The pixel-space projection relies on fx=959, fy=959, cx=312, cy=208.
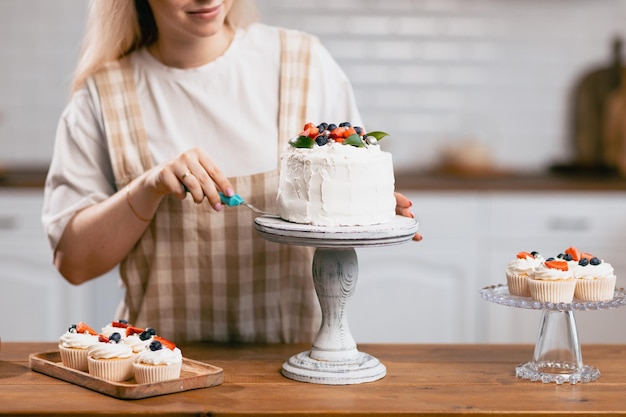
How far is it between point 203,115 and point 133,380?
28.1 inches

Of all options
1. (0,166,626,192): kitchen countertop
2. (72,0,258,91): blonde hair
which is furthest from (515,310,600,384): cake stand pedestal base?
(0,166,626,192): kitchen countertop

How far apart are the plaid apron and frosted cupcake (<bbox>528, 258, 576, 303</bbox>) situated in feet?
1.94

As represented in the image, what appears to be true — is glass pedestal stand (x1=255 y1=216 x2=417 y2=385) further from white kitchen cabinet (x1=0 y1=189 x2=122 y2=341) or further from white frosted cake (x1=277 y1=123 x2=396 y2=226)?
white kitchen cabinet (x1=0 y1=189 x2=122 y2=341)

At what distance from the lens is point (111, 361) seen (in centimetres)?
149

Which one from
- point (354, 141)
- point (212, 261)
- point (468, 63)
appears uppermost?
point (468, 63)

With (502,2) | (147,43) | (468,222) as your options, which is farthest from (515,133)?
(147,43)

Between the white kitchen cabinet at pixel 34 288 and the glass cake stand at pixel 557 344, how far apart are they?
214cm

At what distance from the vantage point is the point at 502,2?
406 centimetres

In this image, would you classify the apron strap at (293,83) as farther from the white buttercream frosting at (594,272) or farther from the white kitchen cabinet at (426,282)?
the white kitchen cabinet at (426,282)

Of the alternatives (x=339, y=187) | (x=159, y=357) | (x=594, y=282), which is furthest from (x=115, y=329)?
(x=594, y=282)

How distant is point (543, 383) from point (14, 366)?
898 mm

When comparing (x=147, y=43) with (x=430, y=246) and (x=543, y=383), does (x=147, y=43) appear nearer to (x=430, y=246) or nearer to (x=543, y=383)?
(x=543, y=383)

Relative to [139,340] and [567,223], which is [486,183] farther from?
[139,340]

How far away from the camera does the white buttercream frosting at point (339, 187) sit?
1.59 m
